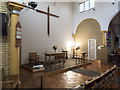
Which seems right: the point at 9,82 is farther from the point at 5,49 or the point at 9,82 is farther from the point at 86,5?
the point at 86,5

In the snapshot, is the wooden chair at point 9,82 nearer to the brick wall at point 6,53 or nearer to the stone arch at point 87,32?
the brick wall at point 6,53

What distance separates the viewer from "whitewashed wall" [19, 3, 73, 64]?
584 cm

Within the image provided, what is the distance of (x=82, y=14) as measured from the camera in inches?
325

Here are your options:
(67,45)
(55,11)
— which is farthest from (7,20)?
(67,45)

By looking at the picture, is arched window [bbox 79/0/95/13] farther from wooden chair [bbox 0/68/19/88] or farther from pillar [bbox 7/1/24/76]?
wooden chair [bbox 0/68/19/88]

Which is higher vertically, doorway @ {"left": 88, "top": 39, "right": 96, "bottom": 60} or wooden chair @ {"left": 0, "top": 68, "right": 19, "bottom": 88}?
doorway @ {"left": 88, "top": 39, "right": 96, "bottom": 60}

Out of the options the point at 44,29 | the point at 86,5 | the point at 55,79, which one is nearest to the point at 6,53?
the point at 55,79

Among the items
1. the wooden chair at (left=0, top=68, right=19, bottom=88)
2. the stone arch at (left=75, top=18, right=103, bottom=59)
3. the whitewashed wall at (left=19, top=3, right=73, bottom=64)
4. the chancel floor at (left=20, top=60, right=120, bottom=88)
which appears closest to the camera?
the wooden chair at (left=0, top=68, right=19, bottom=88)

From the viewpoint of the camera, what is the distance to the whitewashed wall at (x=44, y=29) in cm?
584

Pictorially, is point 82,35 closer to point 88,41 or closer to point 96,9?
point 88,41

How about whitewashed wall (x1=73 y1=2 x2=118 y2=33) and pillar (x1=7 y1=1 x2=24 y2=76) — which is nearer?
pillar (x1=7 y1=1 x2=24 y2=76)

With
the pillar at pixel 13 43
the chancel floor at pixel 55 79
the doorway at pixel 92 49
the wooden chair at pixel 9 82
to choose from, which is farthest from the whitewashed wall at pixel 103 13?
the wooden chair at pixel 9 82

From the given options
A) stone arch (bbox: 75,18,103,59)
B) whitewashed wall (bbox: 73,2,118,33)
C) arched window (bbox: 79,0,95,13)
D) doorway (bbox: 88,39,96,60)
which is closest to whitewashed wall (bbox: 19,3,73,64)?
stone arch (bbox: 75,18,103,59)

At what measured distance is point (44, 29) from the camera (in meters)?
6.83
